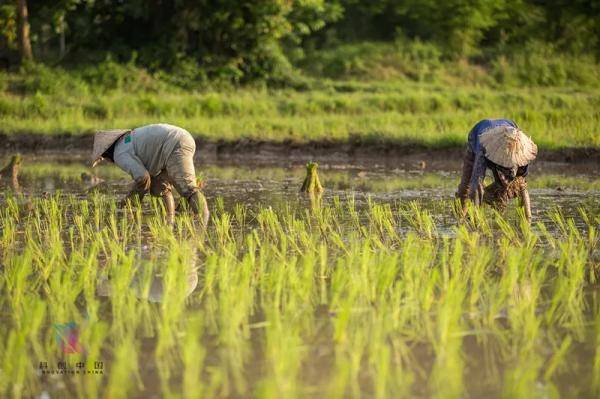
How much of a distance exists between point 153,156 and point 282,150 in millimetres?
5680

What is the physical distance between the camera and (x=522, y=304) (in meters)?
→ 4.32

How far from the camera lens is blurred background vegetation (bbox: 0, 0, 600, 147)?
13461 mm

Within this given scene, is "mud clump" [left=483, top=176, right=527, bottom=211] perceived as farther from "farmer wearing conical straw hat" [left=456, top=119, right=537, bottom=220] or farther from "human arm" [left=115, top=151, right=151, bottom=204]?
"human arm" [left=115, top=151, right=151, bottom=204]

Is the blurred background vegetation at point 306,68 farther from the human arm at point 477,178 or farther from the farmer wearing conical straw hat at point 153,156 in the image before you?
the farmer wearing conical straw hat at point 153,156

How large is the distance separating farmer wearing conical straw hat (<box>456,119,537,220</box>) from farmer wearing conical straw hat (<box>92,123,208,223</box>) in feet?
5.83

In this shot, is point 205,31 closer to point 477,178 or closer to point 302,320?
point 477,178

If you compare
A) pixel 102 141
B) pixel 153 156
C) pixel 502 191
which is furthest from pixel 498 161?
→ pixel 102 141

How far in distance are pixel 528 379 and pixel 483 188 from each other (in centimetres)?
332

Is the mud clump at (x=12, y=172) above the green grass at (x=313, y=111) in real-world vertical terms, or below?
below

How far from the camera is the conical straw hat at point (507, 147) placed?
238 inches

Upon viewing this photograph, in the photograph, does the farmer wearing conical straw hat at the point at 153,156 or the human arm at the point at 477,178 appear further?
the farmer wearing conical straw hat at the point at 153,156

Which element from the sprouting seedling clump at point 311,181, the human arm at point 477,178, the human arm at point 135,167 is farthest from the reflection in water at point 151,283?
the sprouting seedling clump at point 311,181

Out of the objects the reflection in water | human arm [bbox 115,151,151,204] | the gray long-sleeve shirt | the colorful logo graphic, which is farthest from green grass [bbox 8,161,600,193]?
the colorful logo graphic

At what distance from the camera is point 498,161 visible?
20.0 feet
